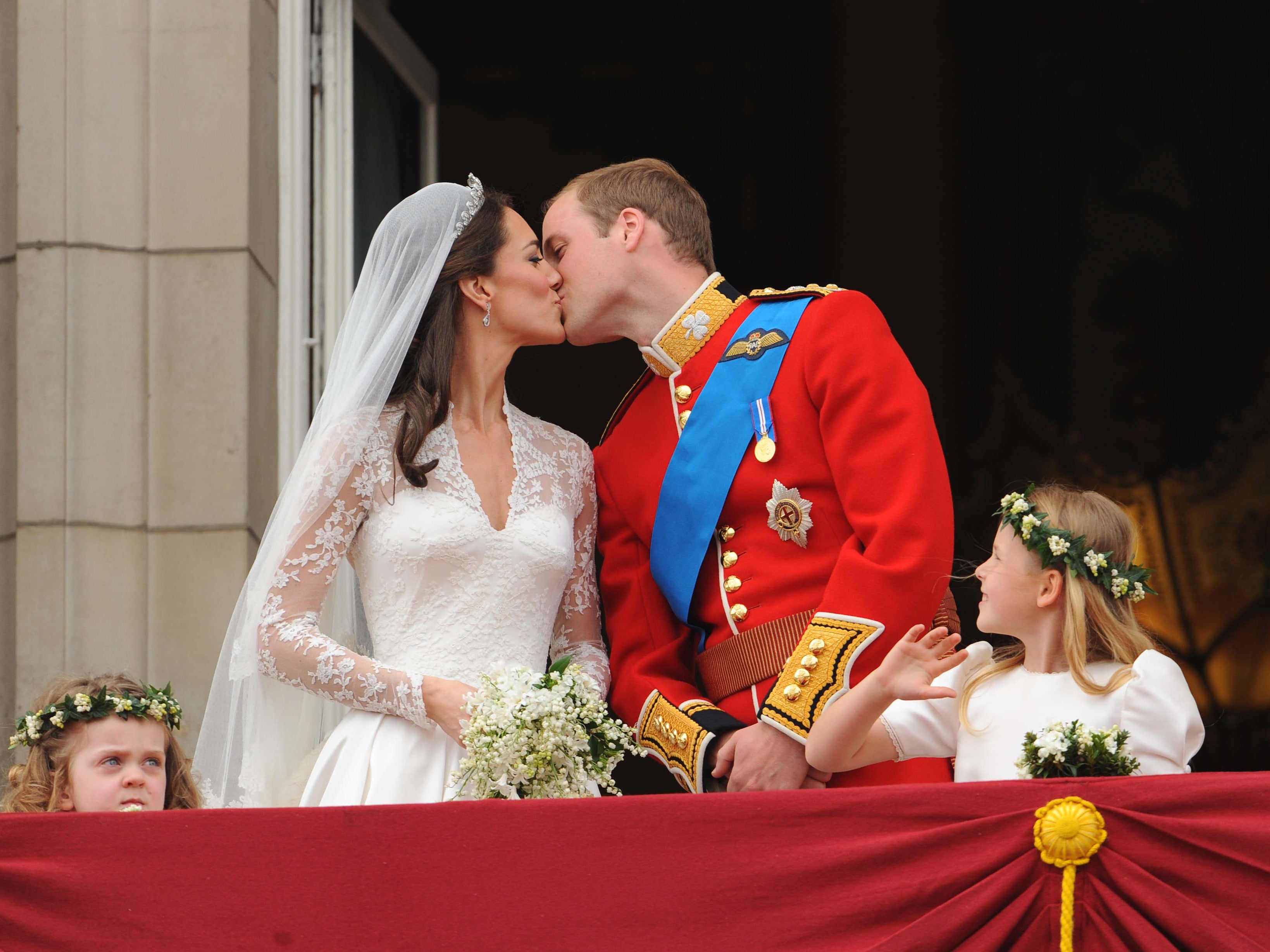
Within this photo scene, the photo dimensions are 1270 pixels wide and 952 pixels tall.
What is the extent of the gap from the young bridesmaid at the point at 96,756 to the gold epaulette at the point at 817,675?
1069 mm

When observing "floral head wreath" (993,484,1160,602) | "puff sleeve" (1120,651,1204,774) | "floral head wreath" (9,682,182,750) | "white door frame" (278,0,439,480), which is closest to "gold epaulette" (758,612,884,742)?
"floral head wreath" (993,484,1160,602)

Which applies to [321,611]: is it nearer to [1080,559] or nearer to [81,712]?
[81,712]

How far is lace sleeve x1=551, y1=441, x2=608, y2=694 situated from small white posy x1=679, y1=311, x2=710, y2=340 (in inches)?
14.8

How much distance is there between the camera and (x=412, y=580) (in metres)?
3.46

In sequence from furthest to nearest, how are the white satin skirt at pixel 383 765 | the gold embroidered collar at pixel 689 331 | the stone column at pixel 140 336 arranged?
the stone column at pixel 140 336
the gold embroidered collar at pixel 689 331
the white satin skirt at pixel 383 765

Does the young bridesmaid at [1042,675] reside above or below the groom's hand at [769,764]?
above

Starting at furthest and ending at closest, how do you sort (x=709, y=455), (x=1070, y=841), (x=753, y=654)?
(x=709, y=455) < (x=753, y=654) < (x=1070, y=841)

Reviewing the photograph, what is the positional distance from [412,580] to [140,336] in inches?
53.9

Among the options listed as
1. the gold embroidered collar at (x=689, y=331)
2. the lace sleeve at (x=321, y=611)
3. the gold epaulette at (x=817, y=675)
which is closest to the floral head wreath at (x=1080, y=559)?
the gold epaulette at (x=817, y=675)

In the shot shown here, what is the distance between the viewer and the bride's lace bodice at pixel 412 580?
3330 millimetres

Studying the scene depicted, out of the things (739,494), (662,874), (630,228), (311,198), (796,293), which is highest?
(311,198)

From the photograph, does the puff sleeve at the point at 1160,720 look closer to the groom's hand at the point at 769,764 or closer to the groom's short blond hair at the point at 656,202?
the groom's hand at the point at 769,764

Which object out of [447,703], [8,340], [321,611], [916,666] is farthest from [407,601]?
[8,340]

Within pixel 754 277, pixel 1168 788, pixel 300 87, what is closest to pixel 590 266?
pixel 300 87
